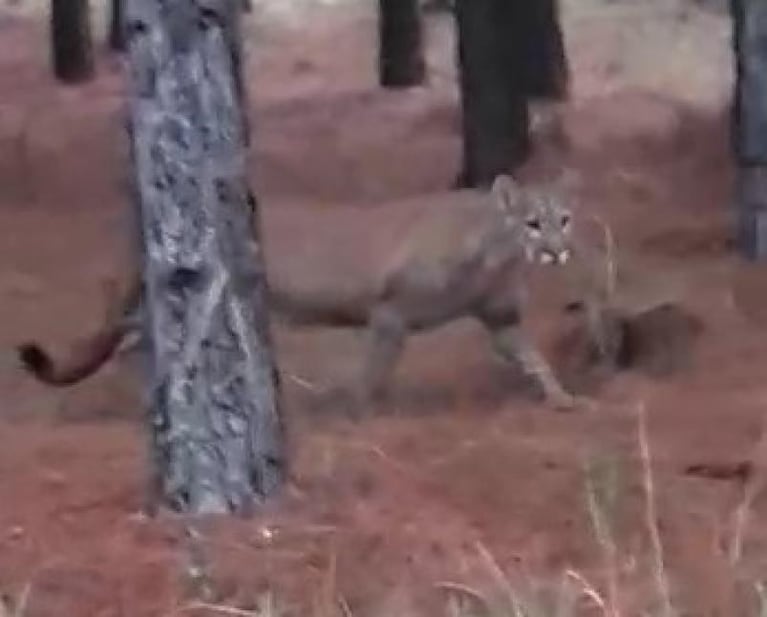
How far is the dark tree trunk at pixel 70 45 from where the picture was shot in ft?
84.1

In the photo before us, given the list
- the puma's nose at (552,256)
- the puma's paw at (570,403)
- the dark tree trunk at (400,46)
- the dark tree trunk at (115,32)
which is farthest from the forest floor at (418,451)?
the dark tree trunk at (115,32)

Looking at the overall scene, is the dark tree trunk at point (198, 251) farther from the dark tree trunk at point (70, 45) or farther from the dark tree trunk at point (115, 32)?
the dark tree trunk at point (115, 32)

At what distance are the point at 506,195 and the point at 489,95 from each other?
638 centimetres

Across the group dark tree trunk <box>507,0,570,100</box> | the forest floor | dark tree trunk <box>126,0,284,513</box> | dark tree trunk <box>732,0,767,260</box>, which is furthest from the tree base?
dark tree trunk <box>507,0,570,100</box>

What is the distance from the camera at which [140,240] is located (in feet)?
22.9

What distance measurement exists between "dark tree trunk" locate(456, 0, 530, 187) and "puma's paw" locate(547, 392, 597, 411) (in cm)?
606

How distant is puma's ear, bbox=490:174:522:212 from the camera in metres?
9.71

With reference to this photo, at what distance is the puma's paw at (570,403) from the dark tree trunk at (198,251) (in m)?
2.59

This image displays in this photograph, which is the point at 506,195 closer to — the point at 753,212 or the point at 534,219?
the point at 534,219

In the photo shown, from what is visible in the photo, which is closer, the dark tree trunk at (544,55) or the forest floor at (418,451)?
the forest floor at (418,451)

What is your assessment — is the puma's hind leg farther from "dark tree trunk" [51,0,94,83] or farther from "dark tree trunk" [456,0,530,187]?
"dark tree trunk" [51,0,94,83]

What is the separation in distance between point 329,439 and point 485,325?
1705 mm

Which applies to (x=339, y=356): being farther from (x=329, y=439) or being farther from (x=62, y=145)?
(x=62, y=145)

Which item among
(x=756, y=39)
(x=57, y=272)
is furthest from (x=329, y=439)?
(x=57, y=272)
